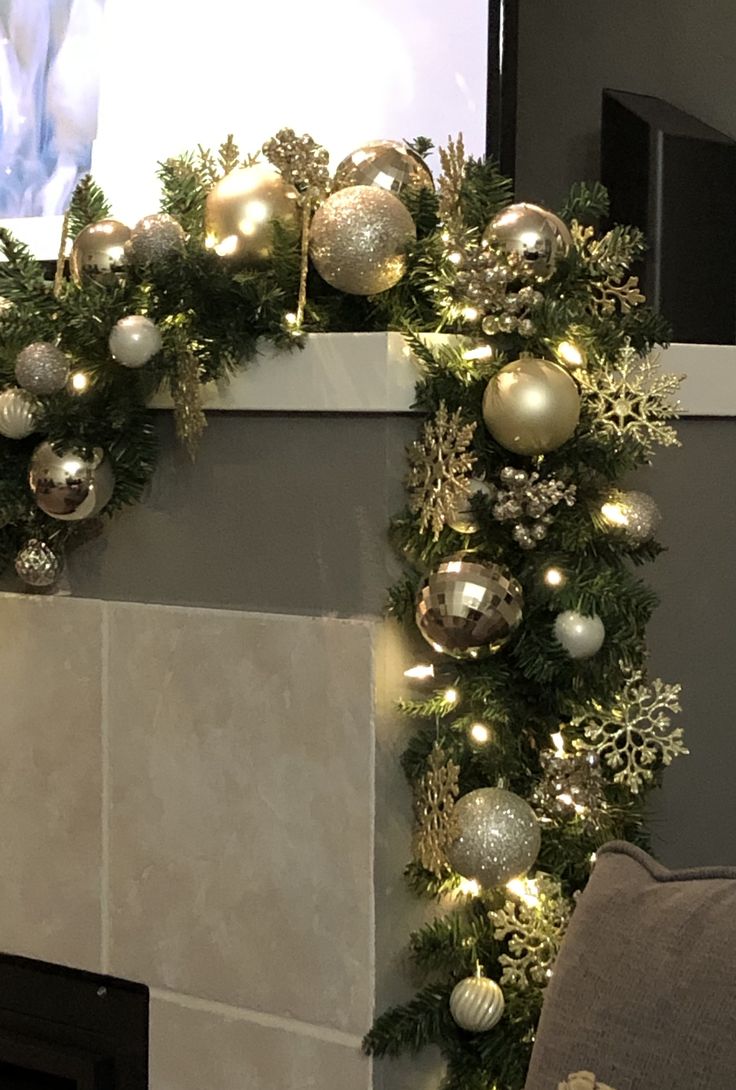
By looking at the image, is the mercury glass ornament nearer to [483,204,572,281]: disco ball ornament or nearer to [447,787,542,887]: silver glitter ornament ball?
[483,204,572,281]: disco ball ornament

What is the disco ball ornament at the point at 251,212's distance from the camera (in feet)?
4.36

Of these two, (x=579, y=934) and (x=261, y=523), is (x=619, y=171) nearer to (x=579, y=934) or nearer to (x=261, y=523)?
(x=261, y=523)

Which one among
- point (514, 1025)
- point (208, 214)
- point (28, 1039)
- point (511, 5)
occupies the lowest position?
point (28, 1039)

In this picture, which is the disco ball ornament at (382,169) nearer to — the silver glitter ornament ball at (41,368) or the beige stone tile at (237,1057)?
the silver glitter ornament ball at (41,368)

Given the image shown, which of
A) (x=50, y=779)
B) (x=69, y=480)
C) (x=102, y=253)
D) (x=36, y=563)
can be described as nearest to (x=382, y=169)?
(x=102, y=253)

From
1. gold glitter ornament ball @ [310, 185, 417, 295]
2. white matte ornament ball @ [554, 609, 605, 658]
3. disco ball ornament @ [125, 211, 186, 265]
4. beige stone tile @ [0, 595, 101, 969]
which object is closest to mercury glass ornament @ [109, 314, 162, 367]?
disco ball ornament @ [125, 211, 186, 265]

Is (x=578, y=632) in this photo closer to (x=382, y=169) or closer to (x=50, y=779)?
(x=382, y=169)

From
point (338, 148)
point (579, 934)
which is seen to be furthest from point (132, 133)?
point (579, 934)

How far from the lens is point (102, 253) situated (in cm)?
140

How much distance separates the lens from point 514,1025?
1.33 metres

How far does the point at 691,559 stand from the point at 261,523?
51cm

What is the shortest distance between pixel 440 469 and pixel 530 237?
22 centimetres

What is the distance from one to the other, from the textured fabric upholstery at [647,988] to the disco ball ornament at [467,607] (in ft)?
0.89

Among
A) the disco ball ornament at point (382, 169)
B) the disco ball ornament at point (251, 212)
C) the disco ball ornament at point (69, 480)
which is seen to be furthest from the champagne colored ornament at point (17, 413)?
the disco ball ornament at point (382, 169)
